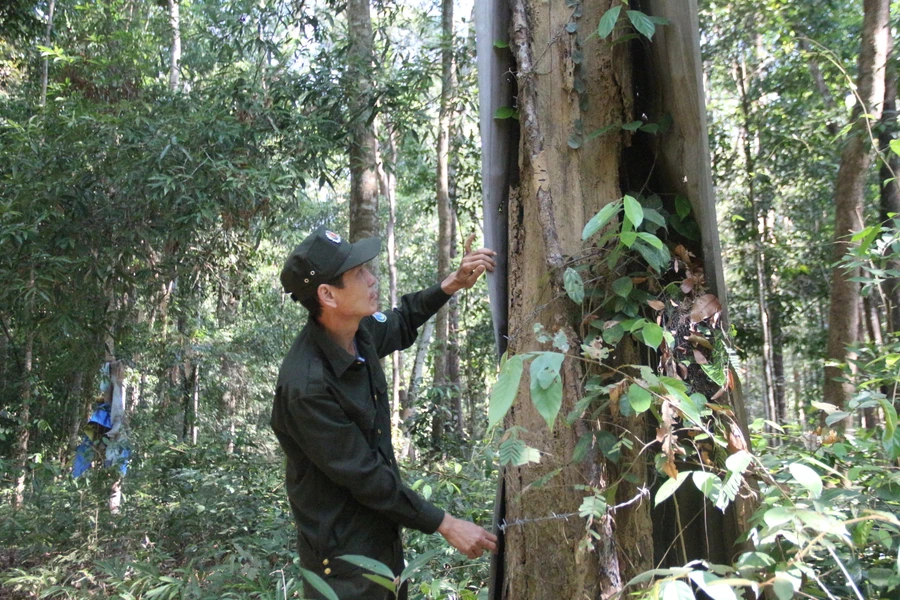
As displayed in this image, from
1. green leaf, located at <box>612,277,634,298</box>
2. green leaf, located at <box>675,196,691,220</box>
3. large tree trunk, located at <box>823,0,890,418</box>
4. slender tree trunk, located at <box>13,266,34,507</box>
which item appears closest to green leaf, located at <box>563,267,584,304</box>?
green leaf, located at <box>612,277,634,298</box>

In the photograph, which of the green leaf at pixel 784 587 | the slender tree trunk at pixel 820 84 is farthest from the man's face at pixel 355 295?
the slender tree trunk at pixel 820 84

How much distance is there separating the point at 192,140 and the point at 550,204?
409 cm

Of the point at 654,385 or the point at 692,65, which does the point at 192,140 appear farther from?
the point at 654,385

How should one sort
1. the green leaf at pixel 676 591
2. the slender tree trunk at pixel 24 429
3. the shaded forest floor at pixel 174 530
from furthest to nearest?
the slender tree trunk at pixel 24 429 < the shaded forest floor at pixel 174 530 < the green leaf at pixel 676 591

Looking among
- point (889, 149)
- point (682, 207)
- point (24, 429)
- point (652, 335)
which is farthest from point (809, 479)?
point (24, 429)

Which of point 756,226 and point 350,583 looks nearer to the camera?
point 350,583

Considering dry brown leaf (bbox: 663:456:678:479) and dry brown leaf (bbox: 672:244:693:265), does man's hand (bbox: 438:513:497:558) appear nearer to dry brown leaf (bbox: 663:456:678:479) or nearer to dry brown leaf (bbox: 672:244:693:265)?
dry brown leaf (bbox: 663:456:678:479)

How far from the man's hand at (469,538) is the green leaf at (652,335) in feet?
2.76

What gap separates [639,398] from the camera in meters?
1.42

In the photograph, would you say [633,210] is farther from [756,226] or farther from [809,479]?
[756,226]

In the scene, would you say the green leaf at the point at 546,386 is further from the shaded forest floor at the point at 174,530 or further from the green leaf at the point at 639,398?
the shaded forest floor at the point at 174,530

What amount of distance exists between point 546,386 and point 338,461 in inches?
44.9

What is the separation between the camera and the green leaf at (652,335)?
1514 mm

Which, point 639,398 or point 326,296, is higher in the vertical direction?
point 326,296
